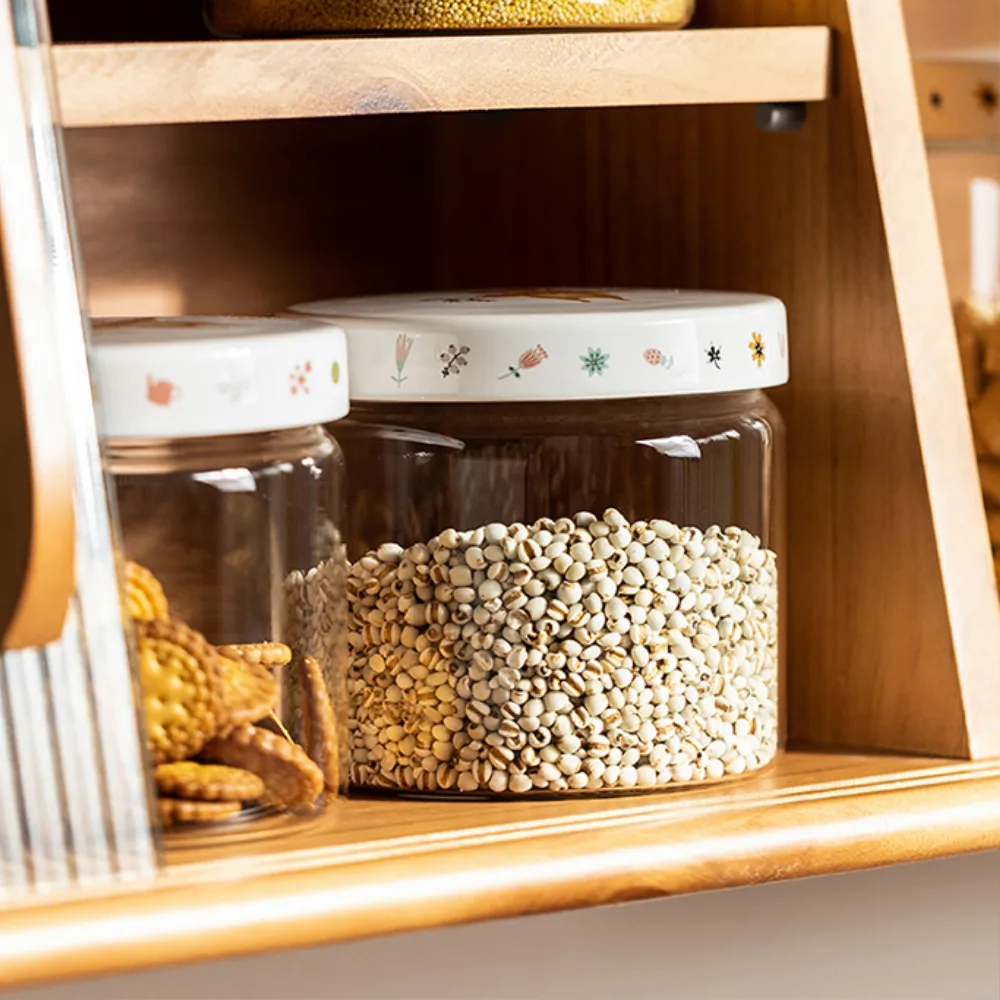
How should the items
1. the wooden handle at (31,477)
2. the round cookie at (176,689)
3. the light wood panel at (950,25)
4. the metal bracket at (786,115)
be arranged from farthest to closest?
the light wood panel at (950,25), the metal bracket at (786,115), the round cookie at (176,689), the wooden handle at (31,477)

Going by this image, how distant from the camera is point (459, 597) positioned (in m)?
0.62

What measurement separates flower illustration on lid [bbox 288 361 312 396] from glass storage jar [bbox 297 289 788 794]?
0.05m

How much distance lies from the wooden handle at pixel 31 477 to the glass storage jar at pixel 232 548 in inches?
2.7

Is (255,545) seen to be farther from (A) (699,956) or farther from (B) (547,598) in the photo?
(A) (699,956)

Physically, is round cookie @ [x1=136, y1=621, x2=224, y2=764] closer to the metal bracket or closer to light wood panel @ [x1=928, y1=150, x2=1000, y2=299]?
the metal bracket

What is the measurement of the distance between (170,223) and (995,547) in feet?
1.21

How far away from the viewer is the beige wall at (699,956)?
0.59m

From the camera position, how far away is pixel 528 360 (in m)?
0.61

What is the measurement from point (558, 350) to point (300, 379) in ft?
0.29

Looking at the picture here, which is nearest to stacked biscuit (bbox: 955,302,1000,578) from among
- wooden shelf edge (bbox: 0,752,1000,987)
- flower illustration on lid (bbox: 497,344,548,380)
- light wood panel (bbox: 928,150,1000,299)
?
light wood panel (bbox: 928,150,1000,299)

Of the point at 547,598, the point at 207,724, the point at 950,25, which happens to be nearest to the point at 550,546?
the point at 547,598

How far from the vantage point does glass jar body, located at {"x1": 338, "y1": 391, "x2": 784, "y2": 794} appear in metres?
0.61

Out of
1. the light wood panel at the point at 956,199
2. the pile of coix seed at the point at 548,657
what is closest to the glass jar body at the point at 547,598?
the pile of coix seed at the point at 548,657

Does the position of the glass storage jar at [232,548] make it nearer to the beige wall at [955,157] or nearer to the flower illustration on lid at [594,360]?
the flower illustration on lid at [594,360]
